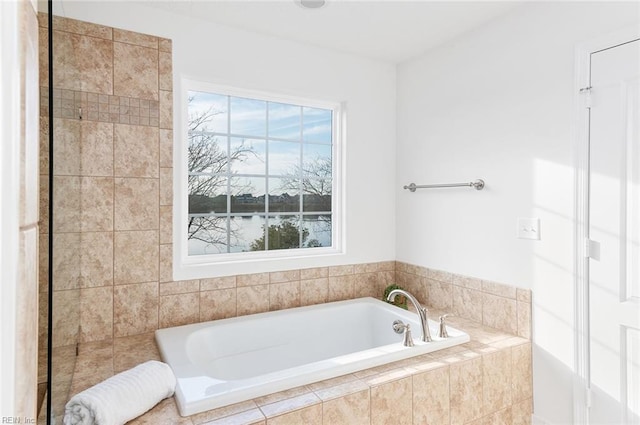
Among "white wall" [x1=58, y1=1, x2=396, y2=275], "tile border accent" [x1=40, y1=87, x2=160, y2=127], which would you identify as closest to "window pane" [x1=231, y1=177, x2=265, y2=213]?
"white wall" [x1=58, y1=1, x2=396, y2=275]

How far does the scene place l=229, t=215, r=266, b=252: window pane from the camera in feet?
8.91


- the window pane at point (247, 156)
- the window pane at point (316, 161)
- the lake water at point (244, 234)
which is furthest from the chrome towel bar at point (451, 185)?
the window pane at point (247, 156)

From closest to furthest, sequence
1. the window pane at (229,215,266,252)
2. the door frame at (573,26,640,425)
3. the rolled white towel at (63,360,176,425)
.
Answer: the rolled white towel at (63,360,176,425), the door frame at (573,26,640,425), the window pane at (229,215,266,252)

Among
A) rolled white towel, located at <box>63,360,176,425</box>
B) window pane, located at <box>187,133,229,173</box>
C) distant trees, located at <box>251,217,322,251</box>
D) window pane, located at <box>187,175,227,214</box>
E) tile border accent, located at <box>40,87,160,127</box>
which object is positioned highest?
tile border accent, located at <box>40,87,160,127</box>

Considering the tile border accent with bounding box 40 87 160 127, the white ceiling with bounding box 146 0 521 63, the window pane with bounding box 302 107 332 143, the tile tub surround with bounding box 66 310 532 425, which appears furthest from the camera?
the window pane with bounding box 302 107 332 143

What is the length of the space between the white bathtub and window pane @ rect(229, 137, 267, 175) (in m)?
1.03

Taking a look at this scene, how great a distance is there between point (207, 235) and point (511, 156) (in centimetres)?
204

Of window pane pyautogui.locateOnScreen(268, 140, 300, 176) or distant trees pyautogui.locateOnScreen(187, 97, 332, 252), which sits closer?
distant trees pyautogui.locateOnScreen(187, 97, 332, 252)

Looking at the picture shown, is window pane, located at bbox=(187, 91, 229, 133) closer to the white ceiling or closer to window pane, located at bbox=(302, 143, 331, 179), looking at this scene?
the white ceiling

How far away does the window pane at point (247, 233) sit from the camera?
2715mm

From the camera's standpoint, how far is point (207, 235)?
8.61 ft

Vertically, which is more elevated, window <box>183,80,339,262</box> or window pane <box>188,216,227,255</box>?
window <box>183,80,339,262</box>

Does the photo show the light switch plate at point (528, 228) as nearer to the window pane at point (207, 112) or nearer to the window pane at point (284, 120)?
the window pane at point (284, 120)

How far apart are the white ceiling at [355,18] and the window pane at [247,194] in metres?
1.03
